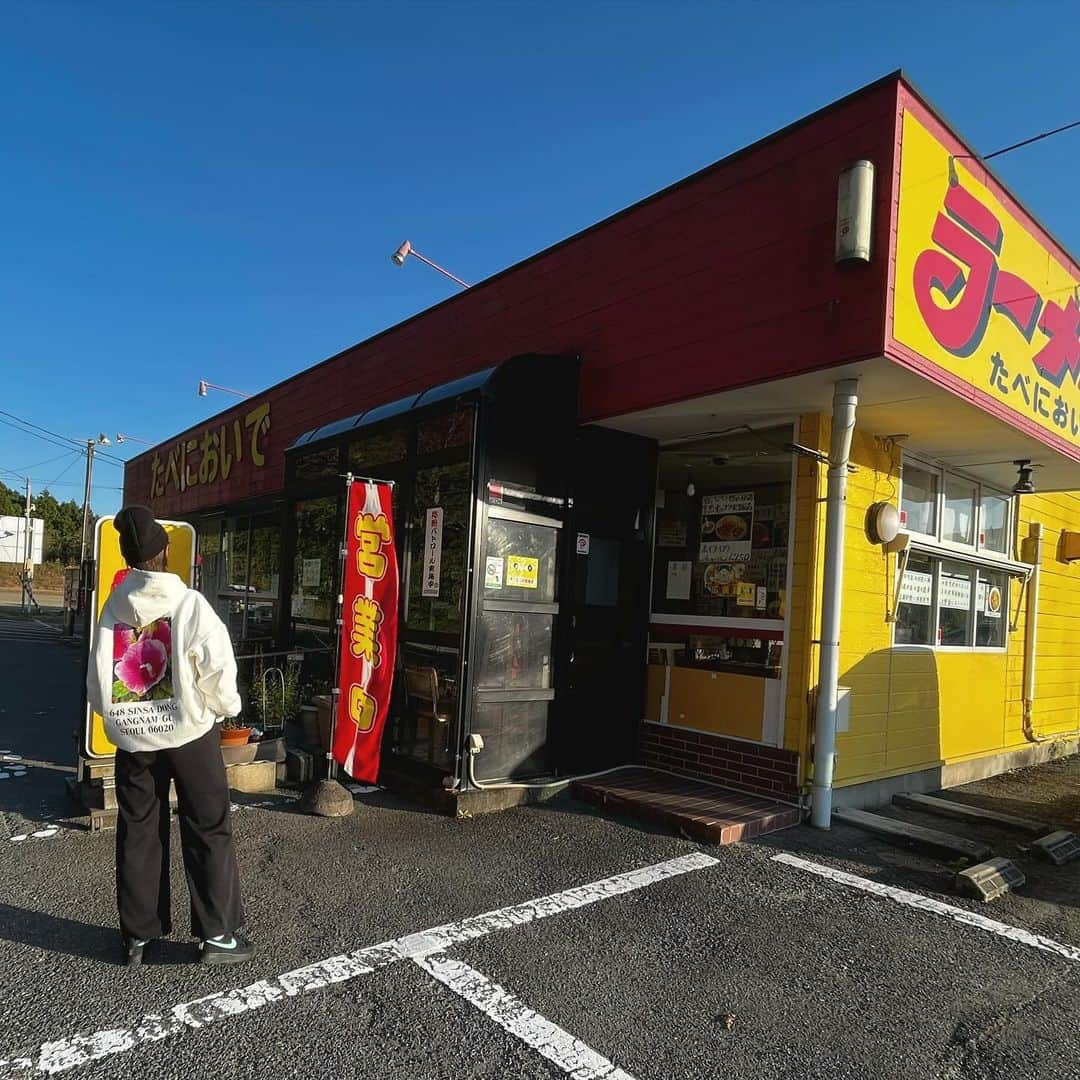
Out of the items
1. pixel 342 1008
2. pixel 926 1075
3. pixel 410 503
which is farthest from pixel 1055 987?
pixel 410 503

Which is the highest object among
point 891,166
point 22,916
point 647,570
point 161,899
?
point 891,166

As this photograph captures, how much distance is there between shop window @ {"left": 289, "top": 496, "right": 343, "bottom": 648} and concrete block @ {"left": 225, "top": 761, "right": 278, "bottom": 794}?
1747 mm

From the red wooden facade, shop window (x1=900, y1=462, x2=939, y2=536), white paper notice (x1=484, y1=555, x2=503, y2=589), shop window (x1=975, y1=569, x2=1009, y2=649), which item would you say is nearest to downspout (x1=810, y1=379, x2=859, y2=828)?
the red wooden facade

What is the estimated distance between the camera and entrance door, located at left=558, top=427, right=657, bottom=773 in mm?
6328

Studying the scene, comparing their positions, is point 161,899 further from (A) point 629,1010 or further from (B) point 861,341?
(B) point 861,341

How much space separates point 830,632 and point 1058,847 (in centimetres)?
202

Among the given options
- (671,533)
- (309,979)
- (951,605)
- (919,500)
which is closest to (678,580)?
(671,533)

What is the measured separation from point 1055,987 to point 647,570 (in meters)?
4.01

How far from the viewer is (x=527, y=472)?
19.9ft

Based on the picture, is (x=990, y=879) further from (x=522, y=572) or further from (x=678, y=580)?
(x=522, y=572)

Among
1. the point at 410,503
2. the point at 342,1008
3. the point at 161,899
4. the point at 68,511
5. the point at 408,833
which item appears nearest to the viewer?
the point at 342,1008

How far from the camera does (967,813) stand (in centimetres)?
602

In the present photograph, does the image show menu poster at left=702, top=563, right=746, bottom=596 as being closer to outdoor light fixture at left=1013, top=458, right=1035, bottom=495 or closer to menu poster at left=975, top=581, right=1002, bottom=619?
outdoor light fixture at left=1013, top=458, right=1035, bottom=495

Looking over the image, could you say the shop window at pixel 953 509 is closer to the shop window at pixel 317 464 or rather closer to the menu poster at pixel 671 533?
the menu poster at pixel 671 533
